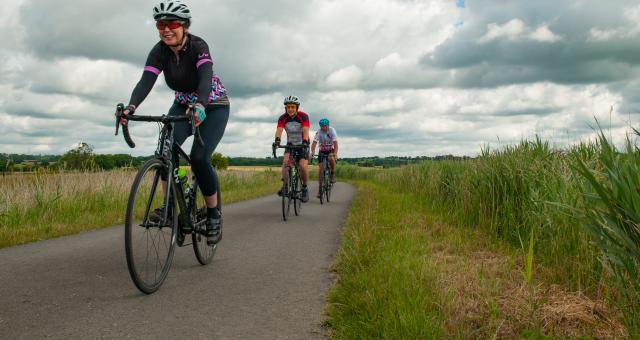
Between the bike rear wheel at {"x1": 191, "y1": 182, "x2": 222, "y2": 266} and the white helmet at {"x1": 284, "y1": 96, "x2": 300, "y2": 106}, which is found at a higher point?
the white helmet at {"x1": 284, "y1": 96, "x2": 300, "y2": 106}

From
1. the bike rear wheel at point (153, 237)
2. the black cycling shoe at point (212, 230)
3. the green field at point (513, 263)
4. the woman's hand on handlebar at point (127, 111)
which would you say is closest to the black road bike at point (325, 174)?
the green field at point (513, 263)

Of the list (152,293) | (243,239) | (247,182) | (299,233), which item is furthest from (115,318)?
(247,182)

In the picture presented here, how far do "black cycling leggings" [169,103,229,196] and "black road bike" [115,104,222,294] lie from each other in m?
0.12

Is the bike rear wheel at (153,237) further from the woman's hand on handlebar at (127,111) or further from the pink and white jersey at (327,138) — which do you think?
the pink and white jersey at (327,138)

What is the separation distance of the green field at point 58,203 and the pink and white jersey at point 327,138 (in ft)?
11.8

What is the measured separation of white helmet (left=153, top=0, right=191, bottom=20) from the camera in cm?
459

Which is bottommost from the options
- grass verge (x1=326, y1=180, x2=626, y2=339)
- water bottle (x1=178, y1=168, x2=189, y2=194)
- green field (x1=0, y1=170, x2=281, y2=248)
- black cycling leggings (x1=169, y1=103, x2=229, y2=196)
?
grass verge (x1=326, y1=180, x2=626, y2=339)

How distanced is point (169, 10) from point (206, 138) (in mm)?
1331

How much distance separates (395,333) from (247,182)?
75.4 ft

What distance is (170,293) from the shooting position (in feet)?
14.2

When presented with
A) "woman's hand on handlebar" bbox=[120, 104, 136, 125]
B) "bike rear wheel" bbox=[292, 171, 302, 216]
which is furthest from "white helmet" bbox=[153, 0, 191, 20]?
"bike rear wheel" bbox=[292, 171, 302, 216]

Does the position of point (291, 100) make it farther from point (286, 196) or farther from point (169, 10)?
point (169, 10)

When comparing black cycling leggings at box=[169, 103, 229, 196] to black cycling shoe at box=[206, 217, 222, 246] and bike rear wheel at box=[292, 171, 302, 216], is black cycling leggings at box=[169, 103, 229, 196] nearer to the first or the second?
black cycling shoe at box=[206, 217, 222, 246]

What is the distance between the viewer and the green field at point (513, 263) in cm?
300
